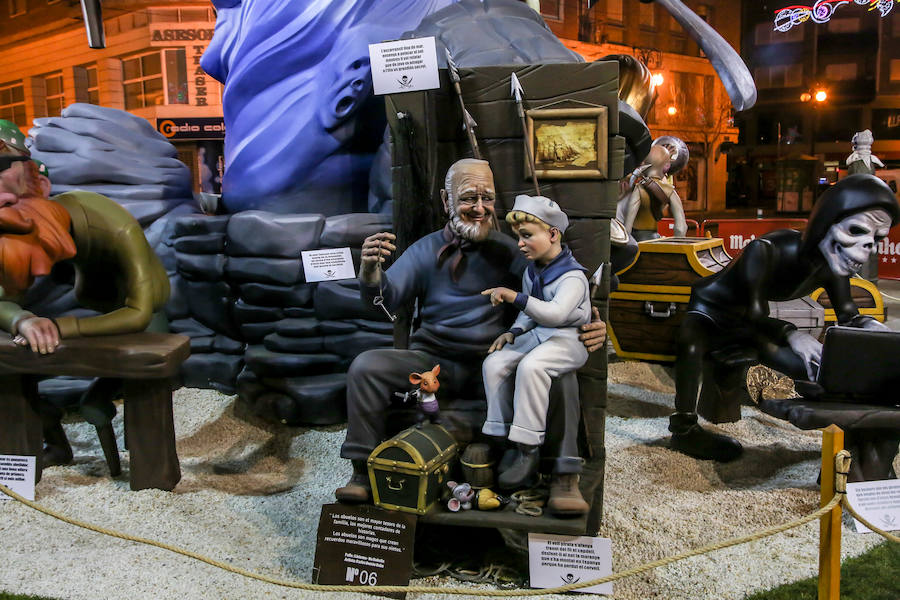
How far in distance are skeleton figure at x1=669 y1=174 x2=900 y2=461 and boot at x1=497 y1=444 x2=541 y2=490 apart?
1729mm

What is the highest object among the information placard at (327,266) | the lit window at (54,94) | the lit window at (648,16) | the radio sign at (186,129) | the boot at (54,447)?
the lit window at (648,16)

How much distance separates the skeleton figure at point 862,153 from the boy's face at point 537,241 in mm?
6686

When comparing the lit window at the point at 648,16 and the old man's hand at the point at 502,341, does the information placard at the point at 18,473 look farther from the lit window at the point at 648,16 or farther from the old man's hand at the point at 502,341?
the lit window at the point at 648,16

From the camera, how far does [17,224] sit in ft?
10.9

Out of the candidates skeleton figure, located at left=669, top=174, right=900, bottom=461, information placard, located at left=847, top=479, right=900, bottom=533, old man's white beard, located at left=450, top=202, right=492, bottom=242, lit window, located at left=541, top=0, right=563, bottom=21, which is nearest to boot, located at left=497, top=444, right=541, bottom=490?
old man's white beard, located at left=450, top=202, right=492, bottom=242

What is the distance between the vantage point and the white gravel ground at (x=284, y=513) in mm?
2869

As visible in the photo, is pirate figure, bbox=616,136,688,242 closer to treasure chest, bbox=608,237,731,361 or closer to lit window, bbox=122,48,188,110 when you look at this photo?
treasure chest, bbox=608,237,731,361

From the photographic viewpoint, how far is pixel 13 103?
6.52 metres

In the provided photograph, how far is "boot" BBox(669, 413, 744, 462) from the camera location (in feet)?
14.0

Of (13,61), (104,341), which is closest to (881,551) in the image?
(104,341)

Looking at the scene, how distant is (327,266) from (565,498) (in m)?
2.16

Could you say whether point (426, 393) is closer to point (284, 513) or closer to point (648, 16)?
point (284, 513)

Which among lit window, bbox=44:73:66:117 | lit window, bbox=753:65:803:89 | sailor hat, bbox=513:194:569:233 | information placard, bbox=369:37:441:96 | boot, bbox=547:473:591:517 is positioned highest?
lit window, bbox=753:65:803:89

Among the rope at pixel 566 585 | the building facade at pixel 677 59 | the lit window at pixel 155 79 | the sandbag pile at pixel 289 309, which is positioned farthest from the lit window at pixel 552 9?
the rope at pixel 566 585
